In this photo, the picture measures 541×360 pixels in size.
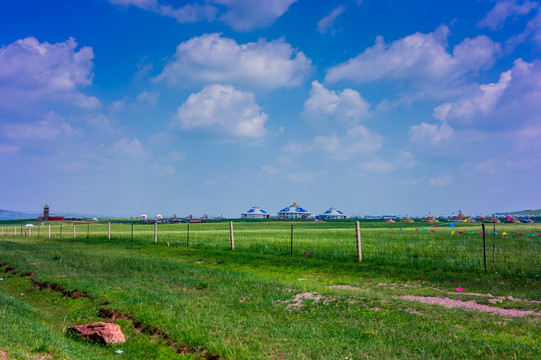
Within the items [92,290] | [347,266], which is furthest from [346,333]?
[347,266]

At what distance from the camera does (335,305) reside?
452 inches

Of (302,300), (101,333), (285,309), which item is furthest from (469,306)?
(101,333)

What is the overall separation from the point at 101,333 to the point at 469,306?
10884mm

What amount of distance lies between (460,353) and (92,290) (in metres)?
12.5

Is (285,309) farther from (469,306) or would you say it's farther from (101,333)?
A: (469,306)

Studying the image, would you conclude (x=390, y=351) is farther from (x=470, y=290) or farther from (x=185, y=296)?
(x=470, y=290)

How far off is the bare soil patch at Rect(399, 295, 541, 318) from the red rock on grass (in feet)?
30.9

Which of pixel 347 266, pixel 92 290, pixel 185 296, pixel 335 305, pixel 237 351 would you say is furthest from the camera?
pixel 347 266

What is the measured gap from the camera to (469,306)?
11422 millimetres

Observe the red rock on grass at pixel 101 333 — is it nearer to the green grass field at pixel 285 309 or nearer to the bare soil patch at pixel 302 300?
the green grass field at pixel 285 309

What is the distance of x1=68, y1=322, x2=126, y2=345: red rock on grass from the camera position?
880 centimetres

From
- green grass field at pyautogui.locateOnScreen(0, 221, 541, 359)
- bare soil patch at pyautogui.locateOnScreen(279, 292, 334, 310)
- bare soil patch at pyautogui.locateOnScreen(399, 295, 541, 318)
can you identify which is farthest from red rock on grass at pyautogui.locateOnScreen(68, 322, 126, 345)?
bare soil patch at pyautogui.locateOnScreen(399, 295, 541, 318)

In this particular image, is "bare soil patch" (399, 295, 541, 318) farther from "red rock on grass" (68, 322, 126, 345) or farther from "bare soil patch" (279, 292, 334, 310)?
"red rock on grass" (68, 322, 126, 345)

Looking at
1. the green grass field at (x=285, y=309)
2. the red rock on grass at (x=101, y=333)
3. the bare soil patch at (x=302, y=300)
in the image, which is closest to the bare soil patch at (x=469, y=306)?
the green grass field at (x=285, y=309)
